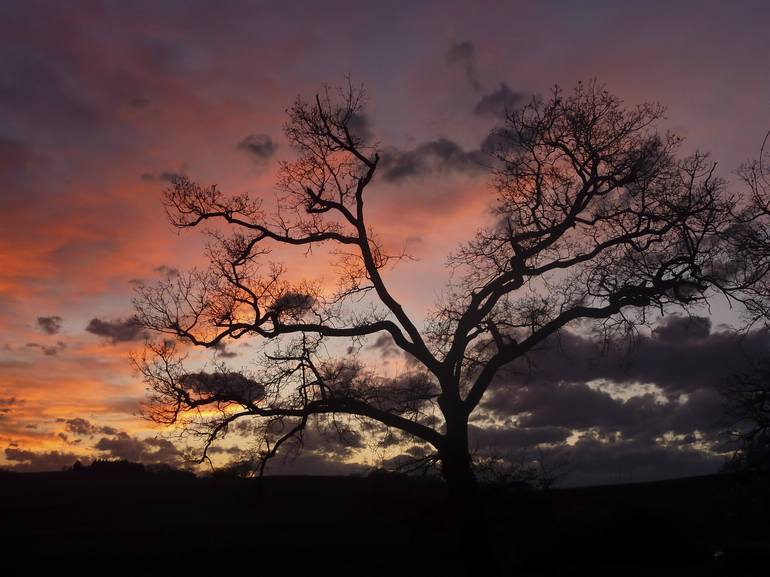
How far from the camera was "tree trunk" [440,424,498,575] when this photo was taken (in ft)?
51.3

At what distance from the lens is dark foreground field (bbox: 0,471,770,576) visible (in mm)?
19516

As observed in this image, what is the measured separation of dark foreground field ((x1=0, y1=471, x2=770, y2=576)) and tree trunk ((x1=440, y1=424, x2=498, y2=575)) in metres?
0.35

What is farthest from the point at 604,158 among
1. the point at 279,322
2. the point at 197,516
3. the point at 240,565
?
the point at 197,516

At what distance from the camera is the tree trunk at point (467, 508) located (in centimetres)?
1563

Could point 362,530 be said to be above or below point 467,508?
below

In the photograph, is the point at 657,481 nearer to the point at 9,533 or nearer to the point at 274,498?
the point at 274,498

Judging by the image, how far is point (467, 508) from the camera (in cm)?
→ 1599

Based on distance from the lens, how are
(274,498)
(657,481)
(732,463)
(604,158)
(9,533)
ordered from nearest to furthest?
(604,158) → (732,463) → (9,533) → (274,498) → (657,481)

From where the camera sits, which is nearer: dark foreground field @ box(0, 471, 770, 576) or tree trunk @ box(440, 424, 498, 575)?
tree trunk @ box(440, 424, 498, 575)

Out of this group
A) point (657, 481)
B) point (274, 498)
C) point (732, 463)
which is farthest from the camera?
point (657, 481)

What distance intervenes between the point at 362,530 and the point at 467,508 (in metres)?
12.5

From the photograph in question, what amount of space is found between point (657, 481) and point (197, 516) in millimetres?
26555

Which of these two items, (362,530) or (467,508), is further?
(362,530)

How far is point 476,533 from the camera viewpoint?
15.8 meters
